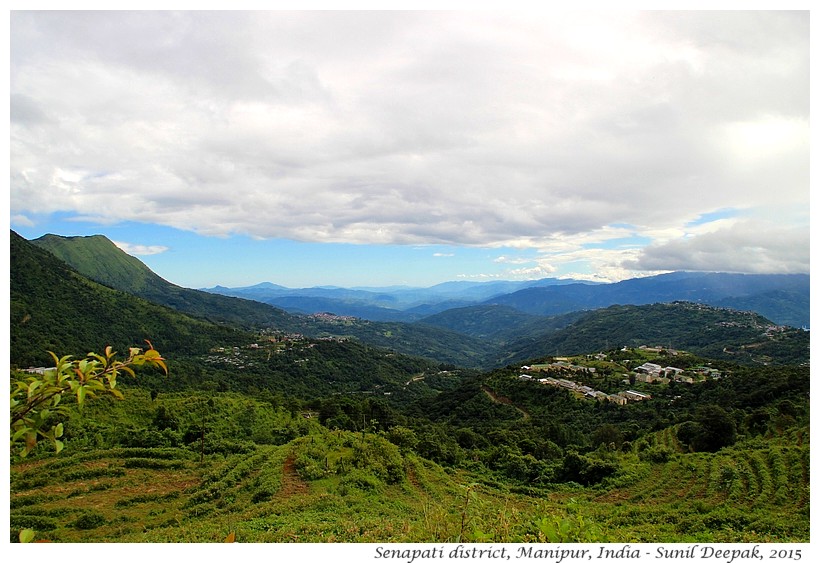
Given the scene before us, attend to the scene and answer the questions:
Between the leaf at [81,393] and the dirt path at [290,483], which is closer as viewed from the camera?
the leaf at [81,393]

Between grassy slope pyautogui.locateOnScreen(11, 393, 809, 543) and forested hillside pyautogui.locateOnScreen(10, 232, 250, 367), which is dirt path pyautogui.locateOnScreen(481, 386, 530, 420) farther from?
forested hillside pyautogui.locateOnScreen(10, 232, 250, 367)

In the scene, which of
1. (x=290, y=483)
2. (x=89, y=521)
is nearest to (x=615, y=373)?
(x=290, y=483)

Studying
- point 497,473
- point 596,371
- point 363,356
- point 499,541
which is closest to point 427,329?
point 363,356

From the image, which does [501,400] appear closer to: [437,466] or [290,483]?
[437,466]

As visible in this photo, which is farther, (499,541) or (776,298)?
(776,298)

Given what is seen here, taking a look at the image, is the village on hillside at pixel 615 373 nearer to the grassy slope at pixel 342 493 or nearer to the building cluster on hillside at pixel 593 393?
the building cluster on hillside at pixel 593 393

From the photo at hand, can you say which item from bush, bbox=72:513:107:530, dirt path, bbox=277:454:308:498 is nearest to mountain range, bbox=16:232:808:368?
bush, bbox=72:513:107:530

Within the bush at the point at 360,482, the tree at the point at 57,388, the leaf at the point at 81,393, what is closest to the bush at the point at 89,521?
→ the bush at the point at 360,482

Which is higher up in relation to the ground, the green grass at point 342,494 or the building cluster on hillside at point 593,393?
the green grass at point 342,494

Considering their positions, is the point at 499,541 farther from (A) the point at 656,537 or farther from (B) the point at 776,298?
(B) the point at 776,298
